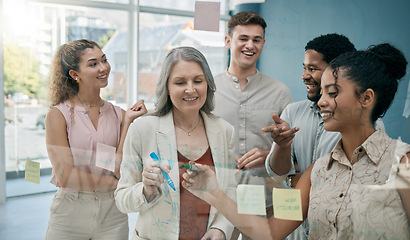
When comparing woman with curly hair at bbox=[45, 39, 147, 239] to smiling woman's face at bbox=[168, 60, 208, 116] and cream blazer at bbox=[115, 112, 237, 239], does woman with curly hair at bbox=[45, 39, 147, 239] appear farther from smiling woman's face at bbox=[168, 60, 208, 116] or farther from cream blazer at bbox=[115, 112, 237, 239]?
smiling woman's face at bbox=[168, 60, 208, 116]

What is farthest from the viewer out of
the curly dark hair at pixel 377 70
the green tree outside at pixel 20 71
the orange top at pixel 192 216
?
the green tree outside at pixel 20 71

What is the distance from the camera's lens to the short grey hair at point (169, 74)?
4.89 feet

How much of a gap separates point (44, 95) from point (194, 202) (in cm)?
95

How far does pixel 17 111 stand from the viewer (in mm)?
1999

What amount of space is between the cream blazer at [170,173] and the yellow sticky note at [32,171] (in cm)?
60

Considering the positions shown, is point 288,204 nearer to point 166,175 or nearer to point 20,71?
point 166,175

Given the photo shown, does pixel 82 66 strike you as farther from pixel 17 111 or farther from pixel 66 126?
→ pixel 17 111

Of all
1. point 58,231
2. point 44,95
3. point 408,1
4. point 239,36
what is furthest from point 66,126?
point 408,1

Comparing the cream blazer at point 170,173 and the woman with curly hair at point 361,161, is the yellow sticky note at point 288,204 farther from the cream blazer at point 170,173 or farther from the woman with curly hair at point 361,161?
the cream blazer at point 170,173

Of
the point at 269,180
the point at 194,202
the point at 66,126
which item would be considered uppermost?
the point at 66,126

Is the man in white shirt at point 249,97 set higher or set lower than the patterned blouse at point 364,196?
higher

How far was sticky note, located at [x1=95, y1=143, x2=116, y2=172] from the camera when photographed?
1.75m

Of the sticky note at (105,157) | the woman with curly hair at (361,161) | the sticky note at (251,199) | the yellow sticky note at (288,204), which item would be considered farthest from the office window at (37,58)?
the woman with curly hair at (361,161)

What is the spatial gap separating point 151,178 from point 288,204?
0.57 m
